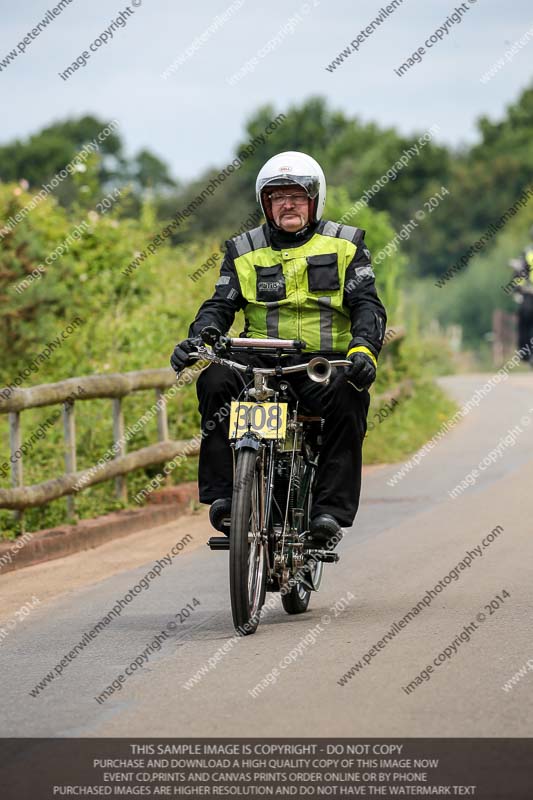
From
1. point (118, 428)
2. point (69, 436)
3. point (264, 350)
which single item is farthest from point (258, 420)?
point (118, 428)

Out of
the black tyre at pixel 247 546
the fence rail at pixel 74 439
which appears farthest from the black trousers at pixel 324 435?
the fence rail at pixel 74 439

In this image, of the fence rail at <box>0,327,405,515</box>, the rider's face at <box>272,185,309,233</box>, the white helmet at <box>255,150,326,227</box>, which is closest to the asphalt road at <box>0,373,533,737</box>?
the fence rail at <box>0,327,405,515</box>

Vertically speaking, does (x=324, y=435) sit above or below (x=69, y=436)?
above

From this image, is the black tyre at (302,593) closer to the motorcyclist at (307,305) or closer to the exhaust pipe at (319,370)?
the motorcyclist at (307,305)

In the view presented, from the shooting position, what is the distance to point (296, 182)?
7.98 meters

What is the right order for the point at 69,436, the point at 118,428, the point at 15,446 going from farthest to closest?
the point at 118,428, the point at 69,436, the point at 15,446

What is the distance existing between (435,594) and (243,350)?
1.88 meters

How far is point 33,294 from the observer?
57.6ft

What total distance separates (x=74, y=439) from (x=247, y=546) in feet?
16.5

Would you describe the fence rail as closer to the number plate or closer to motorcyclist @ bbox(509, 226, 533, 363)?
the number plate

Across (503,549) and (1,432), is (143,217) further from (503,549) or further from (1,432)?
(503,549)

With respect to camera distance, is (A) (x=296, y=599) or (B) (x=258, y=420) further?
(A) (x=296, y=599)

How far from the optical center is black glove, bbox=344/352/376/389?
766cm

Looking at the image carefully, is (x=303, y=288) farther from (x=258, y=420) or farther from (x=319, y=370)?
(x=258, y=420)
